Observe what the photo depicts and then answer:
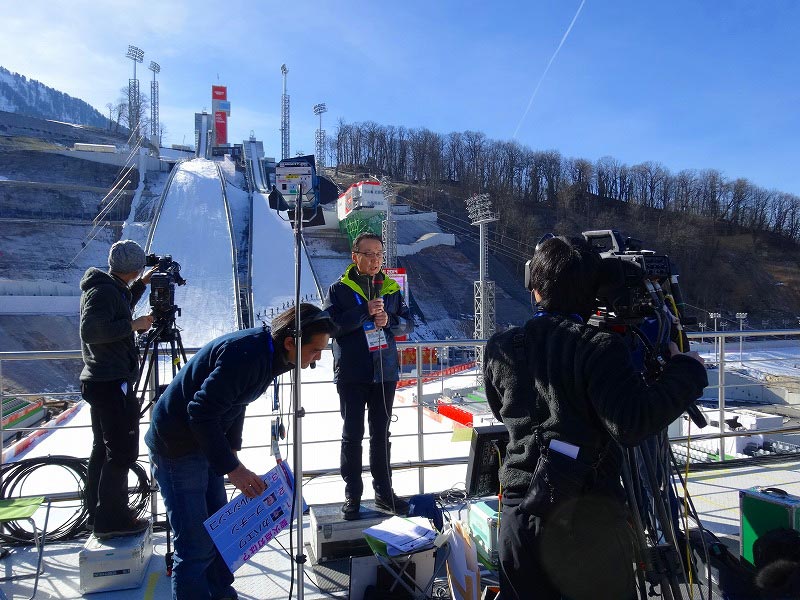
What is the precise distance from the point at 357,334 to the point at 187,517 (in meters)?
1.34

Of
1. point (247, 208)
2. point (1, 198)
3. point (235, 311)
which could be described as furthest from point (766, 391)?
point (1, 198)

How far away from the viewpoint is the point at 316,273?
3266 centimetres

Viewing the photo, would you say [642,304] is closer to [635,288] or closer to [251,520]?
[635,288]

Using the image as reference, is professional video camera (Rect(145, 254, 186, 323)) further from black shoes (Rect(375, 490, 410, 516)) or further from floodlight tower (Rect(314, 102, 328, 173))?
floodlight tower (Rect(314, 102, 328, 173))

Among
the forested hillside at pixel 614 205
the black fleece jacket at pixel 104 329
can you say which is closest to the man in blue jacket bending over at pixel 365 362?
the black fleece jacket at pixel 104 329

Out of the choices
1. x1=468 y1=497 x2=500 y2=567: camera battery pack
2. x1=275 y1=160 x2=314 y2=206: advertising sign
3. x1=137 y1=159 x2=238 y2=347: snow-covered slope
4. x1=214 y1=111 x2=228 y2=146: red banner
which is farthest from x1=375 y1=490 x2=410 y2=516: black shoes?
x1=214 y1=111 x2=228 y2=146: red banner

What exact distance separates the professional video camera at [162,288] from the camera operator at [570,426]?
2.16 m

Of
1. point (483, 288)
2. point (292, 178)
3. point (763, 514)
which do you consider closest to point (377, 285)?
point (292, 178)

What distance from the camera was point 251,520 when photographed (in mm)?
2070

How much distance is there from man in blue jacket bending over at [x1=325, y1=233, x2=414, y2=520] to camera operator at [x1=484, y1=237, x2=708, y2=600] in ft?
5.03

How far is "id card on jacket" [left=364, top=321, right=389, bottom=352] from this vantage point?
10.1 ft

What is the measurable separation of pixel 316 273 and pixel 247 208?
1052 cm

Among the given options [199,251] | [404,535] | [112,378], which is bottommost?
[404,535]

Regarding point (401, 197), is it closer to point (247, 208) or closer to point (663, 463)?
point (247, 208)
